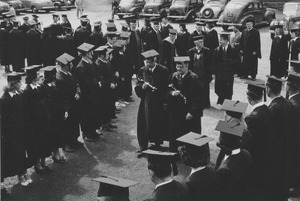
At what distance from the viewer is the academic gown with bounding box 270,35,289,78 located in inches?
476

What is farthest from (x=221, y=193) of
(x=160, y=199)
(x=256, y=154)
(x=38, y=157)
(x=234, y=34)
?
(x=234, y=34)

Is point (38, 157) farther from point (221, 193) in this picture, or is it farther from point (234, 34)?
point (234, 34)

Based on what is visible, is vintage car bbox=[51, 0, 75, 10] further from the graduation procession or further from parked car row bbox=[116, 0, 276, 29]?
the graduation procession

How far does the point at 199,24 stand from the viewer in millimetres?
11383

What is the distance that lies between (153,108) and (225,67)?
Result: 3268mm

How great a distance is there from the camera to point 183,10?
80.9 ft

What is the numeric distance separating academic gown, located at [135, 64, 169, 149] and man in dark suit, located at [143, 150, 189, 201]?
3471 millimetres

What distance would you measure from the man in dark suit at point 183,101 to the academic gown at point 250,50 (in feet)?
20.4

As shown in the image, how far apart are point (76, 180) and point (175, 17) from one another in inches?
786

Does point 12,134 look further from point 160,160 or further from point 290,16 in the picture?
point 290,16

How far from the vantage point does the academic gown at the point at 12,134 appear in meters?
5.82

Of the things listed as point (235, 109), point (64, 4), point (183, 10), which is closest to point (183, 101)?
point (235, 109)

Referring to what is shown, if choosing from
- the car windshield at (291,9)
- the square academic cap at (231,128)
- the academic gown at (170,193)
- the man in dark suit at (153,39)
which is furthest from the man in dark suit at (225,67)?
the car windshield at (291,9)

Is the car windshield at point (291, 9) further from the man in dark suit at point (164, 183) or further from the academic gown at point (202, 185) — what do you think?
the man in dark suit at point (164, 183)
